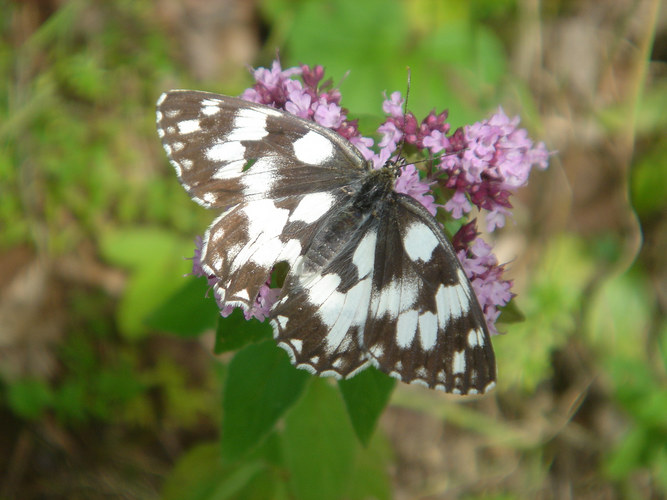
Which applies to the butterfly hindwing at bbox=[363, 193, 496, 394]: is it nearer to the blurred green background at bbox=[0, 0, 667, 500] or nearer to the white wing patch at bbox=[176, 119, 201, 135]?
the white wing patch at bbox=[176, 119, 201, 135]

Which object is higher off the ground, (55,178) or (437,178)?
(55,178)

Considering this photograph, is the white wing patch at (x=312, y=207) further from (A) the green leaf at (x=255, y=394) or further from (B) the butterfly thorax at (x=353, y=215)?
(A) the green leaf at (x=255, y=394)

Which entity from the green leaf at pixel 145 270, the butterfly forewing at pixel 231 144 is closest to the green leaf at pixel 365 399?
the butterfly forewing at pixel 231 144

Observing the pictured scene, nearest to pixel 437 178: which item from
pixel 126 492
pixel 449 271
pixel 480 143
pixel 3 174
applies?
pixel 480 143

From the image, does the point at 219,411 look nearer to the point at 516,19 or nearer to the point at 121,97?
the point at 121,97

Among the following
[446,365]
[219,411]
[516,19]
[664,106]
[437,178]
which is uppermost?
[516,19]

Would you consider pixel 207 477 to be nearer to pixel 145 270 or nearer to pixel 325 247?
pixel 145 270

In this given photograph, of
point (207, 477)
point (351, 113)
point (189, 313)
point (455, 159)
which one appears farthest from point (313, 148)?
point (207, 477)
